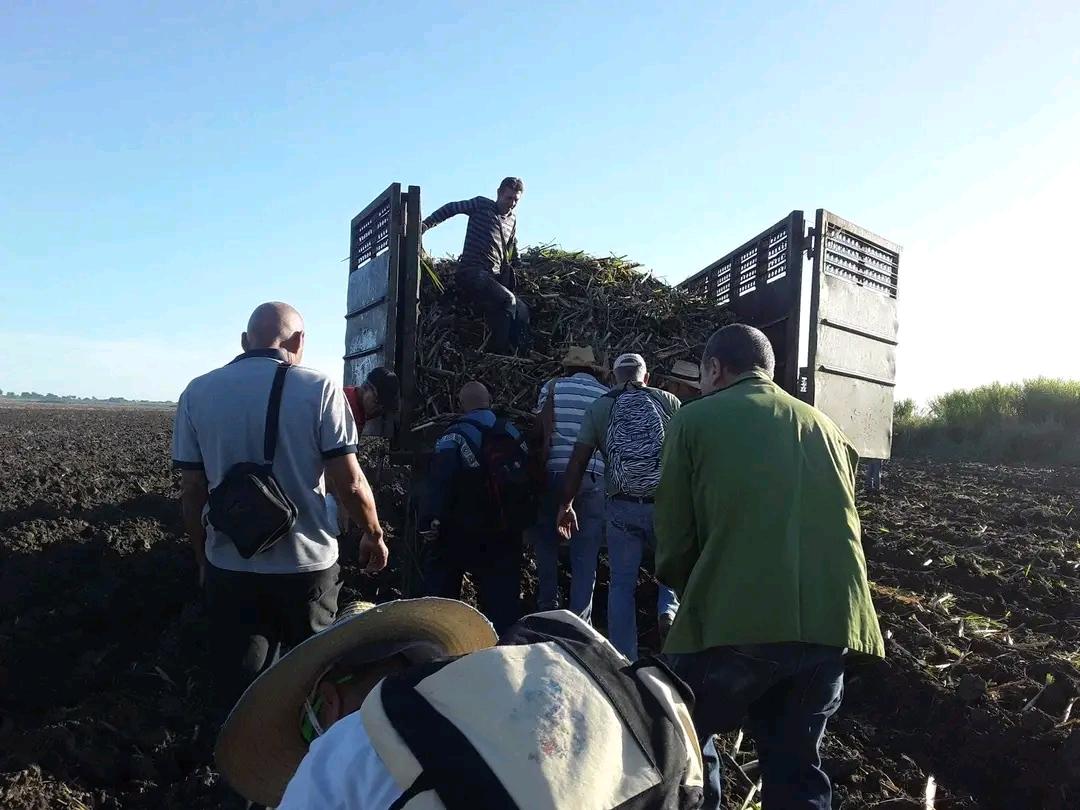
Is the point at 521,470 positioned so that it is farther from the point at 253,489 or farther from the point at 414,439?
the point at 253,489

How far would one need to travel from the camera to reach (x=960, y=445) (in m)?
25.8

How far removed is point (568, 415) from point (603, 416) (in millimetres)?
402

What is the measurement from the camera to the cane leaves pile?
5840 mm

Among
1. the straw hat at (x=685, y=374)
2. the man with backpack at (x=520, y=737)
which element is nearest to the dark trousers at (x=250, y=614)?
the man with backpack at (x=520, y=737)

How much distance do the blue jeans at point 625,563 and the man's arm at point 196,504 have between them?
2.16m

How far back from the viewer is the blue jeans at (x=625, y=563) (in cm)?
462

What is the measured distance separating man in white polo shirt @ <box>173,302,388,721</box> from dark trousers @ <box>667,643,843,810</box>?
4.51 feet

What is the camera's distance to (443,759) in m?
1.09

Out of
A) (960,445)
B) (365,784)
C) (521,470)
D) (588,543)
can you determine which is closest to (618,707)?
(365,784)

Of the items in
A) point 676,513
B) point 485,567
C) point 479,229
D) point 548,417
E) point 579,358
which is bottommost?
point 485,567

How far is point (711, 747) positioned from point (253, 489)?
183 centimetres

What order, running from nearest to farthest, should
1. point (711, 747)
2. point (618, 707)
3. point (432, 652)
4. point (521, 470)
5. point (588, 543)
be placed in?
1. point (618, 707)
2. point (432, 652)
3. point (711, 747)
4. point (521, 470)
5. point (588, 543)

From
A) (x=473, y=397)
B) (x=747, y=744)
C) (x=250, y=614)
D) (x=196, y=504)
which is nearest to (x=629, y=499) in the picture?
(x=473, y=397)

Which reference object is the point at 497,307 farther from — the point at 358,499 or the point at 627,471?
the point at 358,499
